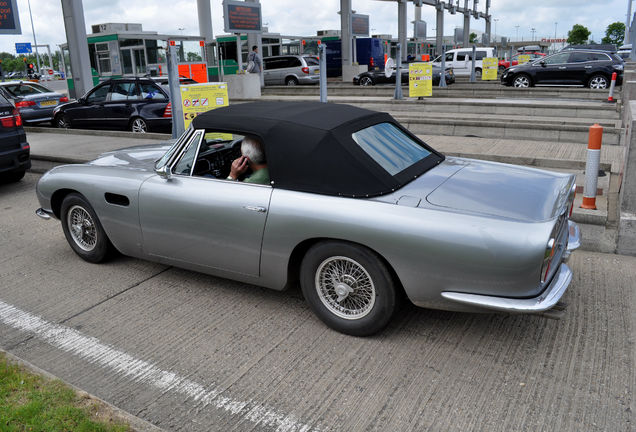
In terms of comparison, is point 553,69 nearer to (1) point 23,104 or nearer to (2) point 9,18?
(1) point 23,104

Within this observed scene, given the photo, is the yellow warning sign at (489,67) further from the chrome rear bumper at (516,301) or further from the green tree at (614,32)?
the green tree at (614,32)

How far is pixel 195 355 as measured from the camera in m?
3.49

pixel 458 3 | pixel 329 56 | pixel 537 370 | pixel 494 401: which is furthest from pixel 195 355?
pixel 458 3

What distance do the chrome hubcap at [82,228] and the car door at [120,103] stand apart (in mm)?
8375

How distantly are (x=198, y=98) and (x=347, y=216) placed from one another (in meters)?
6.98

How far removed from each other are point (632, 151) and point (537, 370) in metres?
2.79

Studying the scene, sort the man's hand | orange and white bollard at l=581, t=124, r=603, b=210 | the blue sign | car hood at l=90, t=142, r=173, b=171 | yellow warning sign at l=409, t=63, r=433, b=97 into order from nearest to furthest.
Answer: the man's hand, car hood at l=90, t=142, r=173, b=171, orange and white bollard at l=581, t=124, r=603, b=210, yellow warning sign at l=409, t=63, r=433, b=97, the blue sign

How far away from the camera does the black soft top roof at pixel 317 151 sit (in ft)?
11.5

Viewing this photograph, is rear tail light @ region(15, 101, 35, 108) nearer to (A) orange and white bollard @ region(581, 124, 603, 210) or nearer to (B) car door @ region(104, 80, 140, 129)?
(B) car door @ region(104, 80, 140, 129)

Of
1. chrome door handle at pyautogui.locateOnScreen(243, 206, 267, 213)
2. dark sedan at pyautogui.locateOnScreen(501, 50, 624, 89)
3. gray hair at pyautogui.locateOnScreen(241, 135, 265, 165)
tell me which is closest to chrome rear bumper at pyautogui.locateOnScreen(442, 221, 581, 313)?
chrome door handle at pyautogui.locateOnScreen(243, 206, 267, 213)

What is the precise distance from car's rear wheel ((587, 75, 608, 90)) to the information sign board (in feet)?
56.9

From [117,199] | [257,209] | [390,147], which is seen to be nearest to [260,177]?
[257,209]

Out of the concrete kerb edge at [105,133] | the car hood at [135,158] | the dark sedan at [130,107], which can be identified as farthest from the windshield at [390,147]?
the dark sedan at [130,107]

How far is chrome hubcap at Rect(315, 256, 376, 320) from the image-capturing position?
11.3ft
